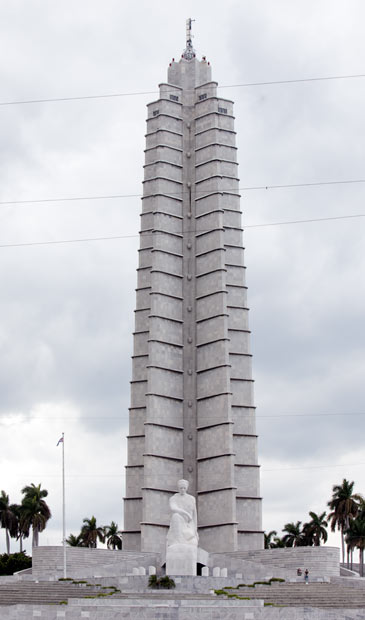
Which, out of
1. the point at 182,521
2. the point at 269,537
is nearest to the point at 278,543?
the point at 269,537

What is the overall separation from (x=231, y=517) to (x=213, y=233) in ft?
65.7

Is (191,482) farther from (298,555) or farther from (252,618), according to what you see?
(252,618)

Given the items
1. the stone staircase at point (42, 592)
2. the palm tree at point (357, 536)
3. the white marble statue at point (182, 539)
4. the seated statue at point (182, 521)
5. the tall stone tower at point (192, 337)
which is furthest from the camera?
the palm tree at point (357, 536)

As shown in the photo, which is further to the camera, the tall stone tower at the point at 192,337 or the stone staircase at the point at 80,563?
the tall stone tower at the point at 192,337

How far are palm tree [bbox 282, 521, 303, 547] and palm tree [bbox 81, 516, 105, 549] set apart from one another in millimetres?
16289

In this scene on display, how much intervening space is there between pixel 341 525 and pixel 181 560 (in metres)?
28.9

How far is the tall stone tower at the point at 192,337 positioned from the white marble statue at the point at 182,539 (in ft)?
38.8

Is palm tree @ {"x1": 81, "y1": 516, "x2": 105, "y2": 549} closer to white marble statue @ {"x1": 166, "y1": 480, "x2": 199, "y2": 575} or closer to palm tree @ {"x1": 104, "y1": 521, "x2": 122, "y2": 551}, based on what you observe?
palm tree @ {"x1": 104, "y1": 521, "x2": 122, "y2": 551}

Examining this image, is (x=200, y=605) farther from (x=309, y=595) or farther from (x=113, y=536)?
(x=113, y=536)

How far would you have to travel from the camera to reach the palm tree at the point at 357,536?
6000 centimetres

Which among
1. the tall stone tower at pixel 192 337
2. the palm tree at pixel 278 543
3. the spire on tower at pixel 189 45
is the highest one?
the spire on tower at pixel 189 45

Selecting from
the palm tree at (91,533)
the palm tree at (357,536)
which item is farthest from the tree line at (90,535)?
the palm tree at (357,536)

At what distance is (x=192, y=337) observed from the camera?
59.0m

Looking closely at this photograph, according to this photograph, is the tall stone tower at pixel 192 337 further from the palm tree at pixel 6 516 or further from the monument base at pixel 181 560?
the palm tree at pixel 6 516
